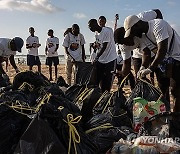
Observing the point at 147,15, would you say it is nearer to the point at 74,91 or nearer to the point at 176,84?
the point at 176,84

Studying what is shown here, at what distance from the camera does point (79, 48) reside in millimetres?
8078

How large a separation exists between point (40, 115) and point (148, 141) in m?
0.80

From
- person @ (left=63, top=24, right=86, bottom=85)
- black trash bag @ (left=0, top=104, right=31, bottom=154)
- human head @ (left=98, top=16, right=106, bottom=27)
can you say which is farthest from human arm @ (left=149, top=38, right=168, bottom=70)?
person @ (left=63, top=24, right=86, bottom=85)

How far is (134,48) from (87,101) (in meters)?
1.01

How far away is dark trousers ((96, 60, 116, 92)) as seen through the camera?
6.04m

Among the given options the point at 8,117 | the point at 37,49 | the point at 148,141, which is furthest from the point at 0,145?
the point at 37,49

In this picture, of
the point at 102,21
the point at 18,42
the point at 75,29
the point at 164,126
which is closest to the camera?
the point at 164,126

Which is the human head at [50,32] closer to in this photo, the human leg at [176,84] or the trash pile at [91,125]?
the trash pile at [91,125]

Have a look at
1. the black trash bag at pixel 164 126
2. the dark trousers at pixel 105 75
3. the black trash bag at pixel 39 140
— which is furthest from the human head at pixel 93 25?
the black trash bag at pixel 39 140

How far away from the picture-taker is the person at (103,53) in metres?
6.20

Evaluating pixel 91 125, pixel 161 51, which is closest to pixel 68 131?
pixel 91 125

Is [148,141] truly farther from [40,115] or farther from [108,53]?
[108,53]

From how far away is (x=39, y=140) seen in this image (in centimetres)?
258

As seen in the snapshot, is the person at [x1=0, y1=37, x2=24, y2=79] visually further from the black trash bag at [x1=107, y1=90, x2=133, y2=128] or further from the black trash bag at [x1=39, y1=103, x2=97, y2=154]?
the black trash bag at [x1=39, y1=103, x2=97, y2=154]
